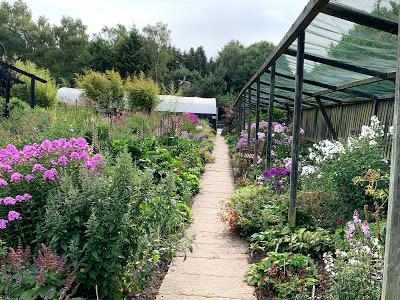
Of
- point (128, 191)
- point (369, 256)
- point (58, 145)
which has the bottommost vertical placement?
point (369, 256)

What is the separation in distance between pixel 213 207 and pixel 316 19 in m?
3.65

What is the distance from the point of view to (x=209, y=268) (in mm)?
4086

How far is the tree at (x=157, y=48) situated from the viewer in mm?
44344

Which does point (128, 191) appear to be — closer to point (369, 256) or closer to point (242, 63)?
point (369, 256)

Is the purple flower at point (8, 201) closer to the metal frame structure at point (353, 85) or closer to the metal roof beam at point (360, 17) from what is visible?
the metal frame structure at point (353, 85)

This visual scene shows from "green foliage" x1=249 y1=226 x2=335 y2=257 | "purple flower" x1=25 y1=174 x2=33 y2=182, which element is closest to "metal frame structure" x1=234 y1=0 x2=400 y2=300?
"green foliage" x1=249 y1=226 x2=335 y2=257

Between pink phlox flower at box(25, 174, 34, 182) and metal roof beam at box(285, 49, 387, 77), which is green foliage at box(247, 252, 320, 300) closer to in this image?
pink phlox flower at box(25, 174, 34, 182)

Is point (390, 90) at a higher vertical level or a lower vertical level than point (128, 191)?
higher

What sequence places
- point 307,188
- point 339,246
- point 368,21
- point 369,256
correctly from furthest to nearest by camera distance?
1. point 307,188
2. point 368,21
3. point 339,246
4. point 369,256

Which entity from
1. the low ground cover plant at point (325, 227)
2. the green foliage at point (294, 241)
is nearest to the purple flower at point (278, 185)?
the low ground cover plant at point (325, 227)

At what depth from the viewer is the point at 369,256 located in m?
2.60

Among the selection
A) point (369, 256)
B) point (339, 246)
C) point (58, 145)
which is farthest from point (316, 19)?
point (58, 145)

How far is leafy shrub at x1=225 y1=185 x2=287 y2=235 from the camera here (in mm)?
5057

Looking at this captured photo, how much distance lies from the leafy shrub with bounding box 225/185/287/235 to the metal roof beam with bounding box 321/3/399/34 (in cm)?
243
